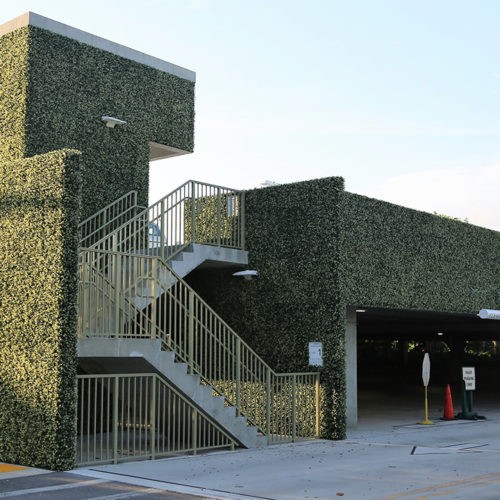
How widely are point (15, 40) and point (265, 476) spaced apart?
11302 millimetres

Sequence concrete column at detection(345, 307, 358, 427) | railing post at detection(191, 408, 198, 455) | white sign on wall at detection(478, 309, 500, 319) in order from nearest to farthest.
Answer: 1. railing post at detection(191, 408, 198, 455)
2. concrete column at detection(345, 307, 358, 427)
3. white sign on wall at detection(478, 309, 500, 319)

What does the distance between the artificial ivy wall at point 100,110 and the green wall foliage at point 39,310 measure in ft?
16.8

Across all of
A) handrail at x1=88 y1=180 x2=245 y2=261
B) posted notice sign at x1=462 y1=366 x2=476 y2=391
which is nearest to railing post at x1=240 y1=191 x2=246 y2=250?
handrail at x1=88 y1=180 x2=245 y2=261

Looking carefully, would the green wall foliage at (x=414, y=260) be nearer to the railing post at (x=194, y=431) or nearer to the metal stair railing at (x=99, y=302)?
the railing post at (x=194, y=431)

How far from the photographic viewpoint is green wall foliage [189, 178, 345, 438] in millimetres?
15734

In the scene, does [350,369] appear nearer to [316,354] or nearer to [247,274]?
[316,354]

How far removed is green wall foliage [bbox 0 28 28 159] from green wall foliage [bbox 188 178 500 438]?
4.88 metres

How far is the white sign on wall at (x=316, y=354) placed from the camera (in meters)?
15.9

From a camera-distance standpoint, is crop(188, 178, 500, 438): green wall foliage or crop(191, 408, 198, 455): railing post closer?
crop(191, 408, 198, 455): railing post

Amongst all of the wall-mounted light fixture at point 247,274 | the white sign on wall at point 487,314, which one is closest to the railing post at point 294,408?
the wall-mounted light fixture at point 247,274

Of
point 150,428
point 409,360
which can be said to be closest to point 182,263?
point 150,428

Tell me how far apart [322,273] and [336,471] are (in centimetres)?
513

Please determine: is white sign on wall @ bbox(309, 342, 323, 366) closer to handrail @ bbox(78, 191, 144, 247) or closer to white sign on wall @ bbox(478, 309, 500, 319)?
handrail @ bbox(78, 191, 144, 247)

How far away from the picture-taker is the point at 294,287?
54.0 ft
